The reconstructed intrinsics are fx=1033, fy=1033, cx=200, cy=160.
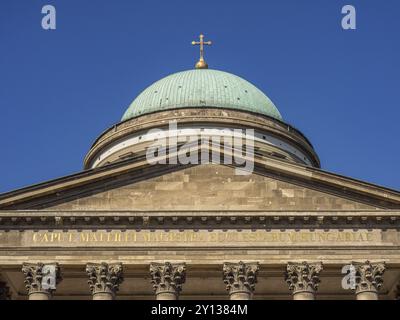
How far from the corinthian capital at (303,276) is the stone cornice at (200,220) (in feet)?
6.40

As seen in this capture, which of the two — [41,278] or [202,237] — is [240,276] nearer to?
[202,237]

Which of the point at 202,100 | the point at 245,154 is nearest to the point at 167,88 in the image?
the point at 202,100

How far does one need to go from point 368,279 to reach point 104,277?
12.3 metres

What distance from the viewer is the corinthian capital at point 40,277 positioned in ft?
157

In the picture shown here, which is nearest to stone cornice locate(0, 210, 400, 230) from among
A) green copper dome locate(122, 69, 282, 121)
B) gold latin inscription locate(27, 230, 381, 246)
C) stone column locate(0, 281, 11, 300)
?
gold latin inscription locate(27, 230, 381, 246)

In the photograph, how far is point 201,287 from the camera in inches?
2045

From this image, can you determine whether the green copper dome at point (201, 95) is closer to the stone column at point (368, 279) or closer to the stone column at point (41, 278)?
the stone column at point (368, 279)

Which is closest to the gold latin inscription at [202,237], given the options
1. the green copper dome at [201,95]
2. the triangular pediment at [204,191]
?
the triangular pediment at [204,191]

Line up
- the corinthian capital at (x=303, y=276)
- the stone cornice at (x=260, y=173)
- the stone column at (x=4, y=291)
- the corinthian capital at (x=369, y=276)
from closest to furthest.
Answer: the corinthian capital at (x=369, y=276), the corinthian capital at (x=303, y=276), the stone cornice at (x=260, y=173), the stone column at (x=4, y=291)

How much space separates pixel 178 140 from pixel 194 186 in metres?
18.7

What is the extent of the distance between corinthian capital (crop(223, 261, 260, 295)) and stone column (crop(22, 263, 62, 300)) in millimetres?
7980

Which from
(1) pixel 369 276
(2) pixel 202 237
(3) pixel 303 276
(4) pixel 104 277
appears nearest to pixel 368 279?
(1) pixel 369 276

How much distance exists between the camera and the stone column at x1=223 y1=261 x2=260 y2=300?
156 ft
